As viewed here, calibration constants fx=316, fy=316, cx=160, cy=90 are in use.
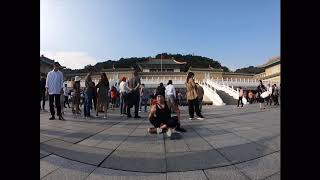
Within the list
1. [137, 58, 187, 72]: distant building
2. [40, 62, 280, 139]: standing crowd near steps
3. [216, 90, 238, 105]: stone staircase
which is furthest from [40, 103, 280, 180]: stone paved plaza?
[216, 90, 238, 105]: stone staircase

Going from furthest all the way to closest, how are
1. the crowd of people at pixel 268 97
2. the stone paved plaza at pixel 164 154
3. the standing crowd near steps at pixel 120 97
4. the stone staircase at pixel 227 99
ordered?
1. the stone staircase at pixel 227 99
2. the standing crowd near steps at pixel 120 97
3. the crowd of people at pixel 268 97
4. the stone paved plaza at pixel 164 154

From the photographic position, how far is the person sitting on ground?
1.86 m

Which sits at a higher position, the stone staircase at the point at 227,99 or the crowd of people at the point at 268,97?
the crowd of people at the point at 268,97

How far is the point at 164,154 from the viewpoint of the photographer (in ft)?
4.47

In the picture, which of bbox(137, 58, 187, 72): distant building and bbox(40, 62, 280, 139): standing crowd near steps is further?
bbox(137, 58, 187, 72): distant building

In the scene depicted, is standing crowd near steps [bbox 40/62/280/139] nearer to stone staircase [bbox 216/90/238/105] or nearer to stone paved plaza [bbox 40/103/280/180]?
stone paved plaza [bbox 40/103/280/180]

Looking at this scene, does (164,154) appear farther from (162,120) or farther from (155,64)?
(155,64)

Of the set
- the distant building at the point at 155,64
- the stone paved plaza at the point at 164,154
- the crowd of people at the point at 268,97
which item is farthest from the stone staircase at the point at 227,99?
the stone paved plaza at the point at 164,154

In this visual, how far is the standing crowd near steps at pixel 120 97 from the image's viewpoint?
2062mm

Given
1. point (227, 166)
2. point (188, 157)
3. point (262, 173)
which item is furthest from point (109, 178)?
point (262, 173)

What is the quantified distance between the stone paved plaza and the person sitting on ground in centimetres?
18

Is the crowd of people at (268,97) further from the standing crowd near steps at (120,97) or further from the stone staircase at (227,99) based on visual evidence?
the stone staircase at (227,99)

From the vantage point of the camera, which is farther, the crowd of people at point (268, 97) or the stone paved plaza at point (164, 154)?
the crowd of people at point (268, 97)
